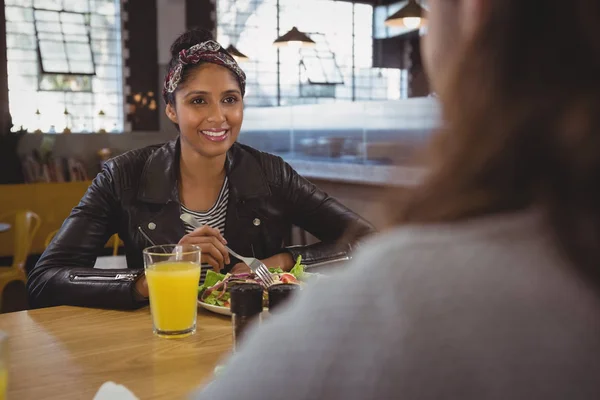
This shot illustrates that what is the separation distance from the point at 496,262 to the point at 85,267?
1583mm

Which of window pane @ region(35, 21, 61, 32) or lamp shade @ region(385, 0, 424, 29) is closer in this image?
lamp shade @ region(385, 0, 424, 29)

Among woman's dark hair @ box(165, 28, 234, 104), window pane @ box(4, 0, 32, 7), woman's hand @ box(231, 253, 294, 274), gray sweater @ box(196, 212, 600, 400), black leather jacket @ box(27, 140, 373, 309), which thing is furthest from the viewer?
window pane @ box(4, 0, 32, 7)

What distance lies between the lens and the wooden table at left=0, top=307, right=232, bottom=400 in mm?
1030

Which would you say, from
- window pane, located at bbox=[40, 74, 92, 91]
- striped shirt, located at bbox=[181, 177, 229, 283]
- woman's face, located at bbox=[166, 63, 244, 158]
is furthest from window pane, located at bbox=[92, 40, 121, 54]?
striped shirt, located at bbox=[181, 177, 229, 283]

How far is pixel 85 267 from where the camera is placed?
1.78 metres

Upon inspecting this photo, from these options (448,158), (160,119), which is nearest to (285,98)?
(160,119)

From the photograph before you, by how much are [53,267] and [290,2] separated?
7.88 metres

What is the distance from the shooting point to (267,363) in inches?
17.5

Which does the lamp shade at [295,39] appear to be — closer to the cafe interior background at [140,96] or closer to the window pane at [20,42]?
the cafe interior background at [140,96]

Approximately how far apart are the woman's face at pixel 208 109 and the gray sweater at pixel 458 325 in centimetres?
181

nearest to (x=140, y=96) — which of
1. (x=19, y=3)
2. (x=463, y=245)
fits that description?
(x=19, y=3)

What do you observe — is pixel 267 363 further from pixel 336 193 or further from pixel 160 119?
pixel 160 119

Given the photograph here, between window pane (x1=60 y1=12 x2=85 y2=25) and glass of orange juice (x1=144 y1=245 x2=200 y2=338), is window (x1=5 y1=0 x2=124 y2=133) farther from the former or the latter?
glass of orange juice (x1=144 y1=245 x2=200 y2=338)

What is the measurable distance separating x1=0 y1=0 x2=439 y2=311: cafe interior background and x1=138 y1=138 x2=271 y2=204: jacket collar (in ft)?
7.96
